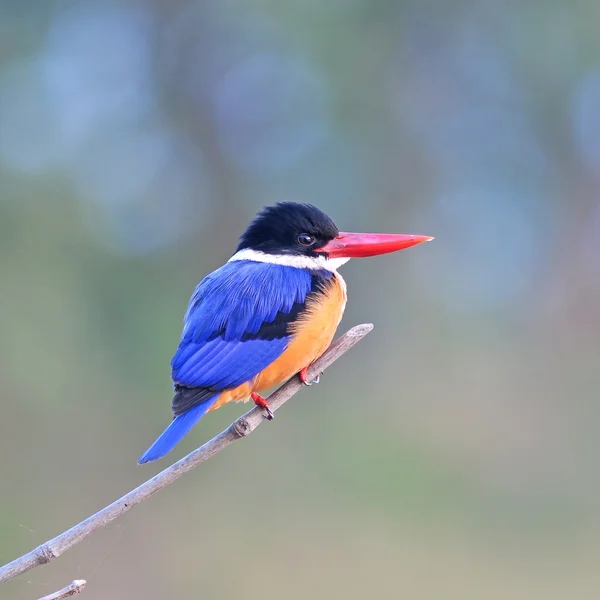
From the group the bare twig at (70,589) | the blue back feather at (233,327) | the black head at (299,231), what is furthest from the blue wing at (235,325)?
the bare twig at (70,589)

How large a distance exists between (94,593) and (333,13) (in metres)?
4.89

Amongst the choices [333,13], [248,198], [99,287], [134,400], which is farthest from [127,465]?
[333,13]

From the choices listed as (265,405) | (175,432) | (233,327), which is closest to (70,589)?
(175,432)

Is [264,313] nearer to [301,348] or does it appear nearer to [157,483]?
[301,348]

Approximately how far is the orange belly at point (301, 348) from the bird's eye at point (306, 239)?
22cm

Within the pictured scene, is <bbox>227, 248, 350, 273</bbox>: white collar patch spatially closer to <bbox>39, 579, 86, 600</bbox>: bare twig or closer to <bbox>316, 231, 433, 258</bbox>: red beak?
<bbox>316, 231, 433, 258</bbox>: red beak

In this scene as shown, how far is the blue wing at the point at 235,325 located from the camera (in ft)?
6.05

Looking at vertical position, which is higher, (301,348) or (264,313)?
(264,313)

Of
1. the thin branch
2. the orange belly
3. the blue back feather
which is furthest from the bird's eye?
the thin branch

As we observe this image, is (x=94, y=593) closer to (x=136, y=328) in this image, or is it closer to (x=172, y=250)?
(x=136, y=328)

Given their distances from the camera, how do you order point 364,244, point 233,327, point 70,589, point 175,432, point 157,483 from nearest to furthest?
point 70,589 → point 157,483 → point 175,432 → point 233,327 → point 364,244

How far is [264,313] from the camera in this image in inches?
79.0

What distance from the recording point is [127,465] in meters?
5.17

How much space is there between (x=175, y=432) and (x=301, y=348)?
1.40 ft
